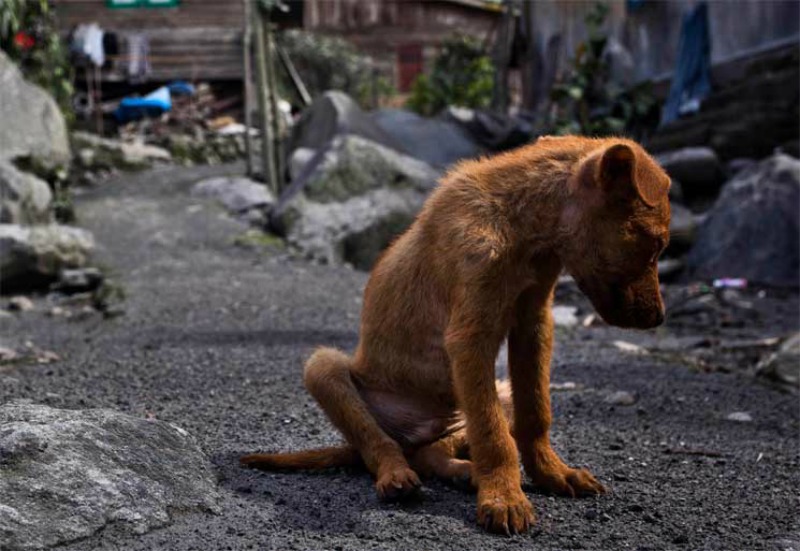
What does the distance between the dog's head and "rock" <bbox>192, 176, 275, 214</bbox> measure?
36.8 feet

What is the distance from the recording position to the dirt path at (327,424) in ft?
11.0

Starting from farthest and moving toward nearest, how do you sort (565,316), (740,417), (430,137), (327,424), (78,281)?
(430,137), (78,281), (565,316), (740,417), (327,424)

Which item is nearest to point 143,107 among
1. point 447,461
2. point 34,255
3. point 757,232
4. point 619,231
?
point 34,255

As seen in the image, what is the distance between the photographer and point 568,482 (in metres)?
3.86

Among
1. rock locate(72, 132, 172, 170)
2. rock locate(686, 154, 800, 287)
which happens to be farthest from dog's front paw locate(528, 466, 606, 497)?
rock locate(72, 132, 172, 170)

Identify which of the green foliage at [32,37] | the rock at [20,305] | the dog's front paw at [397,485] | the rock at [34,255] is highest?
the green foliage at [32,37]

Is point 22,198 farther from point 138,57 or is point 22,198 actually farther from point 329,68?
point 329,68

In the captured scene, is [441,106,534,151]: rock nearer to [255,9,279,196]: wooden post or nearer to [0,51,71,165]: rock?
[255,9,279,196]: wooden post

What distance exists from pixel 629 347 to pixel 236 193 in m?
8.51

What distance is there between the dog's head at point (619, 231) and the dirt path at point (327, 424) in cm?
79

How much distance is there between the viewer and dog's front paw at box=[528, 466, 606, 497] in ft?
12.6

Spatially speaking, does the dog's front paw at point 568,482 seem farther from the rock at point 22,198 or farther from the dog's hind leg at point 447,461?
the rock at point 22,198

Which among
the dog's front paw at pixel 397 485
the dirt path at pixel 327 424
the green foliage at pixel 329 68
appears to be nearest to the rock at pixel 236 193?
the dirt path at pixel 327 424

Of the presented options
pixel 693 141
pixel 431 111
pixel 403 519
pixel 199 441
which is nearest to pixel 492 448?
pixel 403 519
